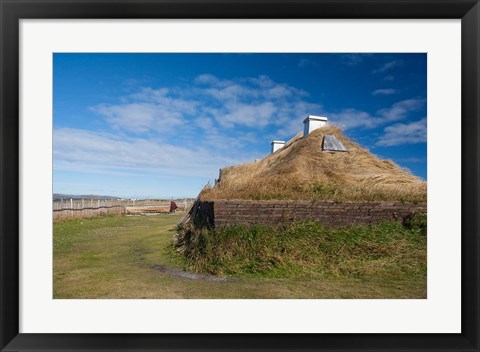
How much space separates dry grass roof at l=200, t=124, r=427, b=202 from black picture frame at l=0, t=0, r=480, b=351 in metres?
2.07

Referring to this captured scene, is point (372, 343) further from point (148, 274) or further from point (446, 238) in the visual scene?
point (148, 274)

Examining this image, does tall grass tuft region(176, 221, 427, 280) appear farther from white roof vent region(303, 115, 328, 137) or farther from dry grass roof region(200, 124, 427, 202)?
white roof vent region(303, 115, 328, 137)

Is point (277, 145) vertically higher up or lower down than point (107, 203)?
higher up

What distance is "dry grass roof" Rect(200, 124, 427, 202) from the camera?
4.67 meters

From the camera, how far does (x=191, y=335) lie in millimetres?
2283

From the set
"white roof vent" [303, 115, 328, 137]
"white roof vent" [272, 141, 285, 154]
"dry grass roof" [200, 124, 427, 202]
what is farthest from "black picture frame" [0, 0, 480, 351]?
"white roof vent" [272, 141, 285, 154]

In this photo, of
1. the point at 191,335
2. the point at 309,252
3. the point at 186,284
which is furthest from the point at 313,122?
the point at 191,335

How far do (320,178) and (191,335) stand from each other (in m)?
3.91

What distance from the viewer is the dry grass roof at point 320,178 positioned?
15.3 feet

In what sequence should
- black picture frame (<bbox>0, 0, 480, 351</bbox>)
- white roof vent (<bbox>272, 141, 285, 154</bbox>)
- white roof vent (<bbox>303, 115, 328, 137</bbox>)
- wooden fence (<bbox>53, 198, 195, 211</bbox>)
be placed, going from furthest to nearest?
wooden fence (<bbox>53, 198, 195, 211</bbox>)
white roof vent (<bbox>272, 141, 285, 154</bbox>)
white roof vent (<bbox>303, 115, 328, 137</bbox>)
black picture frame (<bbox>0, 0, 480, 351</bbox>)

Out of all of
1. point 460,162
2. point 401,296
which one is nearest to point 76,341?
point 401,296

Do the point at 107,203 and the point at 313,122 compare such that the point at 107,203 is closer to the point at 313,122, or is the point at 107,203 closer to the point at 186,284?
the point at 313,122

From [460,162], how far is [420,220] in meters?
2.43

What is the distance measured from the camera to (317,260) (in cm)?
375
